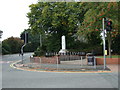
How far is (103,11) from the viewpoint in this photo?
1711 cm

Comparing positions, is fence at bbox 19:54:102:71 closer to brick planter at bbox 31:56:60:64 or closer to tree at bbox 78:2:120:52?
brick planter at bbox 31:56:60:64

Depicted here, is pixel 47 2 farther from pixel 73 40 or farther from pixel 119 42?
pixel 119 42

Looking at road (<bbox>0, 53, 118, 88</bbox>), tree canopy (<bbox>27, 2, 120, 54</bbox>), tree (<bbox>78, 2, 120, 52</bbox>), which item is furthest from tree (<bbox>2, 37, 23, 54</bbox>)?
road (<bbox>0, 53, 118, 88</bbox>)

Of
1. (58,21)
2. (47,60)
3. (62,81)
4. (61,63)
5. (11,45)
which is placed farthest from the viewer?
(11,45)

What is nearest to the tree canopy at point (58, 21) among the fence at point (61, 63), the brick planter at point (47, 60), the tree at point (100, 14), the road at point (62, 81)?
the tree at point (100, 14)

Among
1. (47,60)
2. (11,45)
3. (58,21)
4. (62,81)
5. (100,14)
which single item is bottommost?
(62,81)

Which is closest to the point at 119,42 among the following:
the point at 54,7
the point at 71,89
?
the point at 54,7

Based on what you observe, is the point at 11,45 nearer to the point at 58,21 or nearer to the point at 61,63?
the point at 58,21

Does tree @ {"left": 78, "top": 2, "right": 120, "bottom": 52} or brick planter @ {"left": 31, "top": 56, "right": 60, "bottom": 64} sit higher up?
tree @ {"left": 78, "top": 2, "right": 120, "bottom": 52}

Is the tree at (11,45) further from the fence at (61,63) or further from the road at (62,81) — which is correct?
the road at (62,81)

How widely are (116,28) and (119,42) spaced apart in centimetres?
1503

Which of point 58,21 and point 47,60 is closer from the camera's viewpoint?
point 47,60

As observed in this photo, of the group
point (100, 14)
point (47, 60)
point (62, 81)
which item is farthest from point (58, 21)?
point (62, 81)

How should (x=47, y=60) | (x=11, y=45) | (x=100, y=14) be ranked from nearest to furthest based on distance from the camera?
(x=100, y=14) → (x=47, y=60) → (x=11, y=45)
